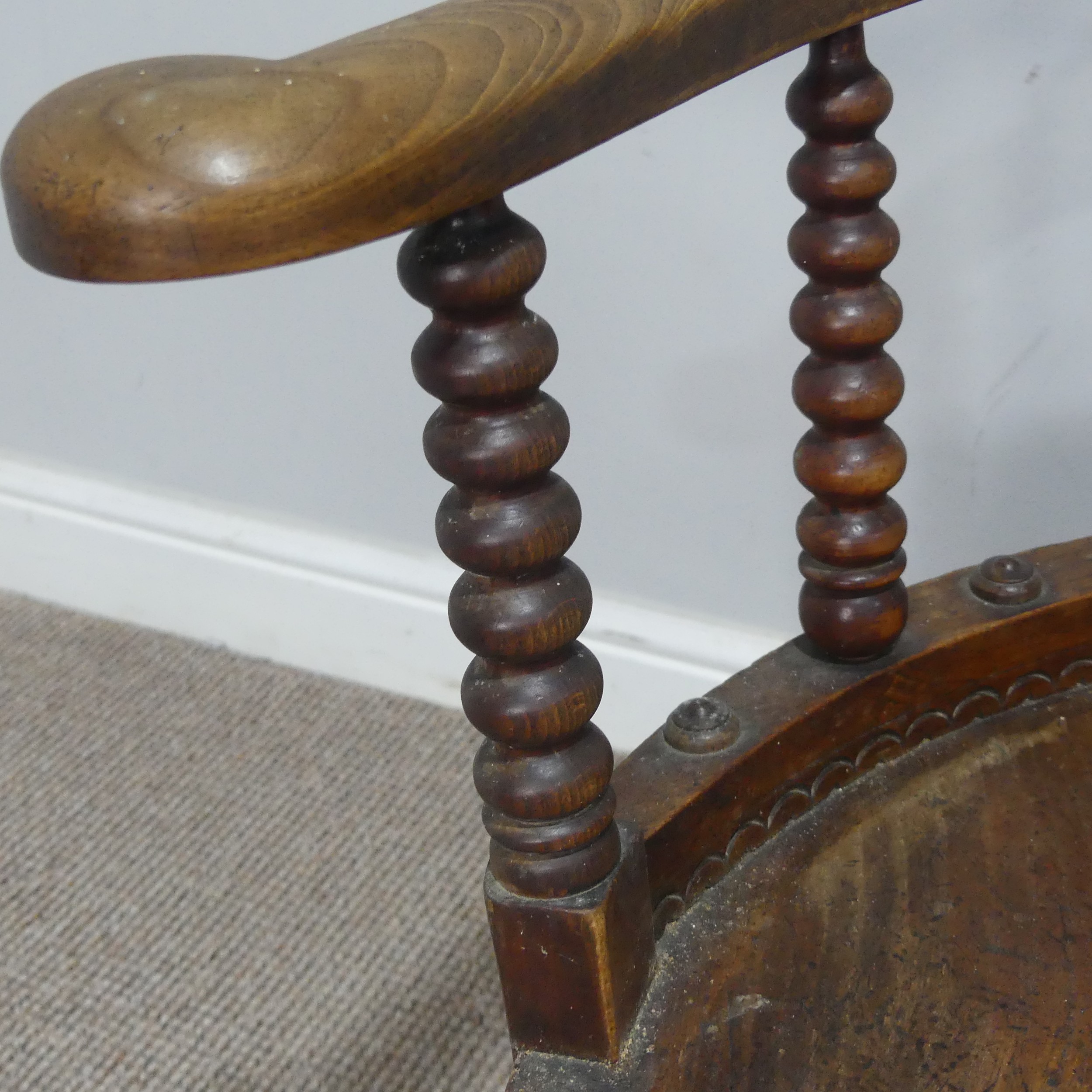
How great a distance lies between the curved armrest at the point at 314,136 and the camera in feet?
0.85

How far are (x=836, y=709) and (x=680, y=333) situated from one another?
0.48m

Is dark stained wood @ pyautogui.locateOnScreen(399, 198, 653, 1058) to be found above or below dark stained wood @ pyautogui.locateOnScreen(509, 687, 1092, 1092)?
above

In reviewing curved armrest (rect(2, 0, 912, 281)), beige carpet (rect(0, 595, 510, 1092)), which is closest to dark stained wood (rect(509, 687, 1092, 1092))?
curved armrest (rect(2, 0, 912, 281))

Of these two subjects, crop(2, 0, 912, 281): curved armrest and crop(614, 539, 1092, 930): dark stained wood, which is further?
crop(614, 539, 1092, 930): dark stained wood

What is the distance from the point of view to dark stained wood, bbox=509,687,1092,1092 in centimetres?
42

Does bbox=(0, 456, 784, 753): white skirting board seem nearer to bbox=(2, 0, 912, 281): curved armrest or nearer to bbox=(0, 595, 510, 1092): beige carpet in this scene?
bbox=(0, 595, 510, 1092): beige carpet

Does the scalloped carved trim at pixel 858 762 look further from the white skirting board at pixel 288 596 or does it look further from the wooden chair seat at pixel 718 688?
the white skirting board at pixel 288 596

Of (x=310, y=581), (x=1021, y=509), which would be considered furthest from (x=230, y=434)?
(x=1021, y=509)

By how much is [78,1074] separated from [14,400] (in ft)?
2.29

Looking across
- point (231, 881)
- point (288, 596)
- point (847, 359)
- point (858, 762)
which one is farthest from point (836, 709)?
point (288, 596)

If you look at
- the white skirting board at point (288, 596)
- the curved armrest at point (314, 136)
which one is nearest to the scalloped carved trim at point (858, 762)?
the curved armrest at point (314, 136)

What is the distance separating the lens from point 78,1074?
973 millimetres

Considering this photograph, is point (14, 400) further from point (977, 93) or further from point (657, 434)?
point (977, 93)

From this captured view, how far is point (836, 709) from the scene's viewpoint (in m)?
0.53
